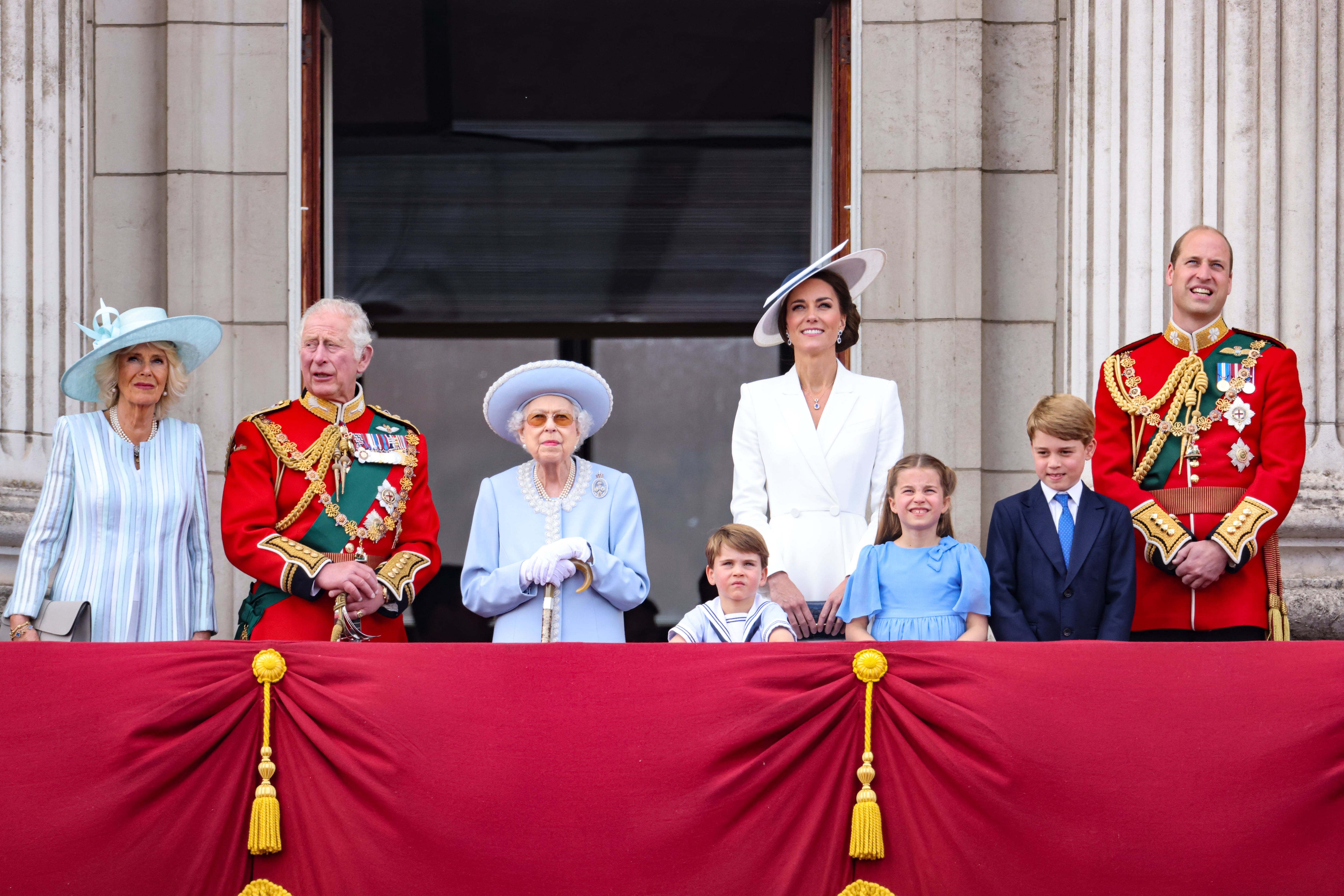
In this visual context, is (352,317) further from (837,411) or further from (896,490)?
(896,490)

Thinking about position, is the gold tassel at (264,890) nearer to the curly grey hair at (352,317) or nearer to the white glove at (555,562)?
the white glove at (555,562)

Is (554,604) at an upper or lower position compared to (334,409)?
lower

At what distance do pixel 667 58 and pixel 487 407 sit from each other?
5.06m

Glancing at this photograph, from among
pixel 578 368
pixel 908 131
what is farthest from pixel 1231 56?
pixel 578 368

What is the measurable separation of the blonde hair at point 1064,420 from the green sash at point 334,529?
2023 millimetres

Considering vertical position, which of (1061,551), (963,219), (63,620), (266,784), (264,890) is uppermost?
(963,219)

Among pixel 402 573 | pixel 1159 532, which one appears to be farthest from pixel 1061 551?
pixel 402 573

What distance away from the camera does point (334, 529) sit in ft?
15.3

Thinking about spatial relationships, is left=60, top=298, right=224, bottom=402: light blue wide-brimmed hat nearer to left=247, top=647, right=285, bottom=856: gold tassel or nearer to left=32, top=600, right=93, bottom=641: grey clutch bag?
left=32, top=600, right=93, bottom=641: grey clutch bag

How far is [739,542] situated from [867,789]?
0.93 m

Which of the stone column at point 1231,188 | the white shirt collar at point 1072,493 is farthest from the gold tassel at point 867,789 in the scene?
the stone column at point 1231,188

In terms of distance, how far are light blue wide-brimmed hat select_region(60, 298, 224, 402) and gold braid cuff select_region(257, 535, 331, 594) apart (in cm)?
77

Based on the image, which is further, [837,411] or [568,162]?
[568,162]

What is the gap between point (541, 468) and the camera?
4.75m
